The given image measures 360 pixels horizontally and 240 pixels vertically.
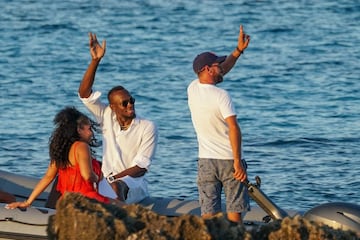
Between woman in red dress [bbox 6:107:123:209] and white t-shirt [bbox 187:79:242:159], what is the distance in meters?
0.65

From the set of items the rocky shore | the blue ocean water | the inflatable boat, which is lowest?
the blue ocean water

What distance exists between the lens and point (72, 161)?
729cm

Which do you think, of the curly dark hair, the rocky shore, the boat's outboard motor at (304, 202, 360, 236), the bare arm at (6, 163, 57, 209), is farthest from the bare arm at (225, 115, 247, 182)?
the rocky shore

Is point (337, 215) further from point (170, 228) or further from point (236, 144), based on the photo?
point (170, 228)

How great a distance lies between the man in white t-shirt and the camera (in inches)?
283

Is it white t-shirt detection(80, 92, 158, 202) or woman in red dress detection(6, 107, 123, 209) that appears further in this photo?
white t-shirt detection(80, 92, 158, 202)

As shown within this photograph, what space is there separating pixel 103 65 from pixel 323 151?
269 inches

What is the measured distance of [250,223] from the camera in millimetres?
7434

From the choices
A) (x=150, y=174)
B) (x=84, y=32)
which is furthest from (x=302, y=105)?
(x=84, y=32)

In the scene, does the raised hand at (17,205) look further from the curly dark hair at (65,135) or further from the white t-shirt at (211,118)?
the white t-shirt at (211,118)

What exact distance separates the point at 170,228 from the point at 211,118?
263 centimetres

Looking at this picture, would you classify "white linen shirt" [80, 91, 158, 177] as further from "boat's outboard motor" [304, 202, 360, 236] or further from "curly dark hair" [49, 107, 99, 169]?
"boat's outboard motor" [304, 202, 360, 236]

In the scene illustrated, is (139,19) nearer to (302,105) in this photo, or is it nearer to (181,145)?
(302,105)

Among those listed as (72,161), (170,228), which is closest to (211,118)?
(72,161)
